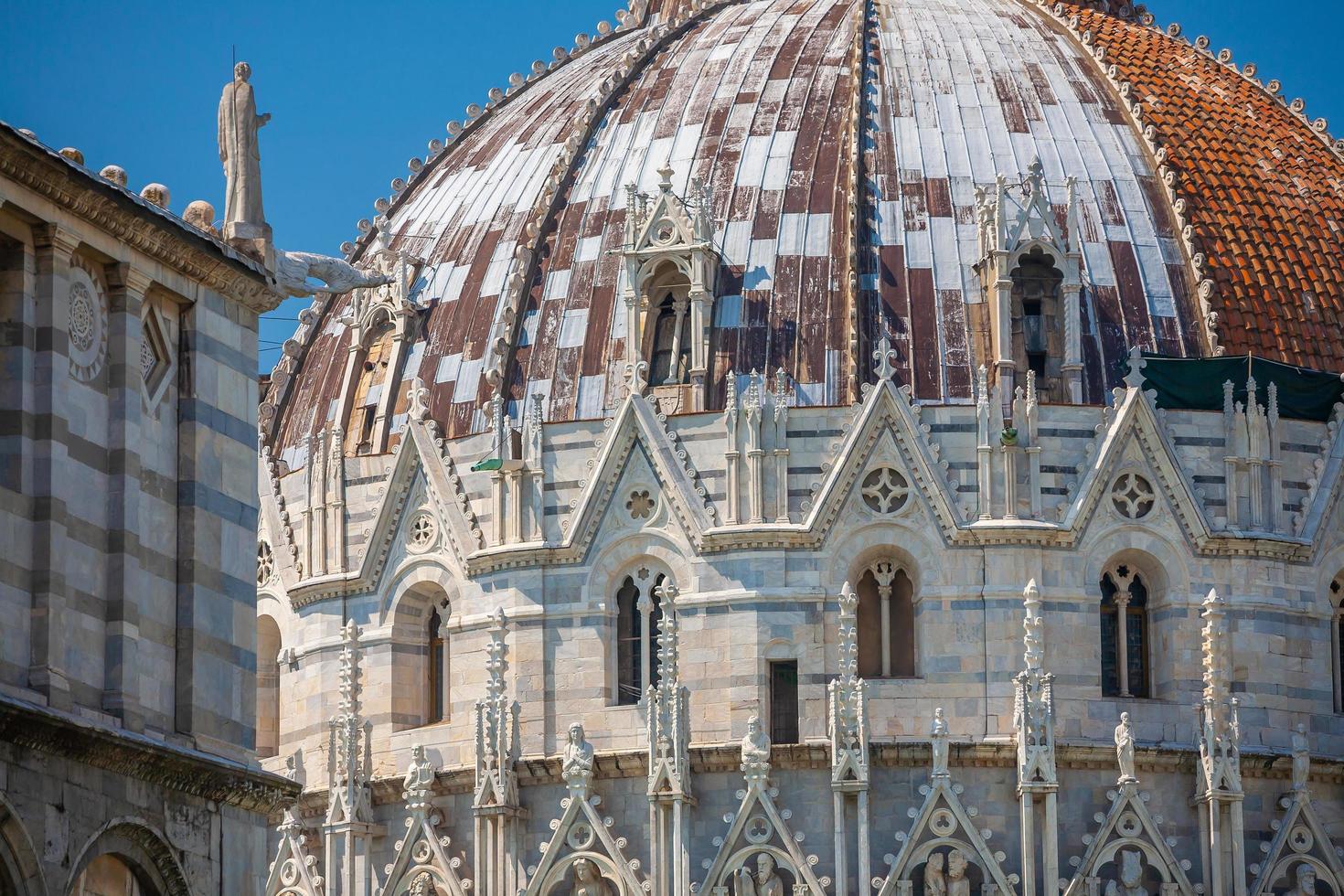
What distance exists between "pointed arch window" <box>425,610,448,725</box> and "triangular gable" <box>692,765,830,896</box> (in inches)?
234

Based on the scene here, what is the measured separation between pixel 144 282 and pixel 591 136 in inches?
1110

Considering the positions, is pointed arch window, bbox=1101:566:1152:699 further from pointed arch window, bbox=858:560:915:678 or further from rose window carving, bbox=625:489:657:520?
rose window carving, bbox=625:489:657:520

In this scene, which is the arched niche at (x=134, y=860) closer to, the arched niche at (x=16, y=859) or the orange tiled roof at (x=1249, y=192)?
the arched niche at (x=16, y=859)

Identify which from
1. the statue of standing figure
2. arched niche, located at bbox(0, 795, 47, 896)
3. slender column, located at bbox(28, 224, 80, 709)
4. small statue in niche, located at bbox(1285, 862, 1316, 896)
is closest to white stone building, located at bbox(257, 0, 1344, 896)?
small statue in niche, located at bbox(1285, 862, 1316, 896)

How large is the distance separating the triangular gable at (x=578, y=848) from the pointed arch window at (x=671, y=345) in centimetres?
702

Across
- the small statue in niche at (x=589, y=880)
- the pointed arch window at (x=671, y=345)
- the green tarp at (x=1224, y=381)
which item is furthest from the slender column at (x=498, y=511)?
the green tarp at (x=1224, y=381)

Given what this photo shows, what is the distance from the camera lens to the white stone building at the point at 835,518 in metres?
59.1

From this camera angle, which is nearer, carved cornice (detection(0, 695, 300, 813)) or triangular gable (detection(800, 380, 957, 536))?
carved cornice (detection(0, 695, 300, 813))

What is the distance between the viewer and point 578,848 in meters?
59.5

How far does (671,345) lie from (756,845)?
876 centimetres

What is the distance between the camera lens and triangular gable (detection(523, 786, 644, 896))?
59.1 meters

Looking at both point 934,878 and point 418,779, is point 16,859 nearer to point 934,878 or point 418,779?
point 934,878

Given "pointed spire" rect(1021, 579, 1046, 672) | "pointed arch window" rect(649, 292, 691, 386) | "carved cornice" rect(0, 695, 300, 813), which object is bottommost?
"carved cornice" rect(0, 695, 300, 813)

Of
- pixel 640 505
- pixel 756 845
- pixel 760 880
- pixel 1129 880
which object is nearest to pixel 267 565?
pixel 640 505
